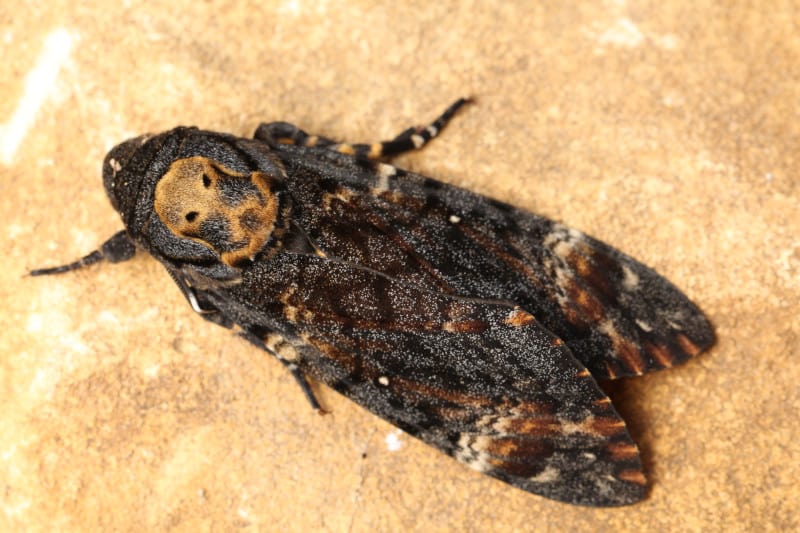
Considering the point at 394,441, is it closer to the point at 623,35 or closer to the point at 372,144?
the point at 372,144

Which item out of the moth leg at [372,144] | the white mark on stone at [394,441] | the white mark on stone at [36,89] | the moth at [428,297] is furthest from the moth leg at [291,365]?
the white mark on stone at [36,89]

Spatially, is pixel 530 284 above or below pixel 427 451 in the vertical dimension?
above

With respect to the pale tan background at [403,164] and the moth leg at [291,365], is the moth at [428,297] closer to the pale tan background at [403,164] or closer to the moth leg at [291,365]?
the moth leg at [291,365]

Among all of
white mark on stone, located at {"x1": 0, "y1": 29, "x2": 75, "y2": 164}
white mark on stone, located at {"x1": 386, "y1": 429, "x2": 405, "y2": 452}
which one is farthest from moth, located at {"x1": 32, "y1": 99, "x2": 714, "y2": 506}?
white mark on stone, located at {"x1": 0, "y1": 29, "x2": 75, "y2": 164}

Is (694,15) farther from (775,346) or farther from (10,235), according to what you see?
(10,235)

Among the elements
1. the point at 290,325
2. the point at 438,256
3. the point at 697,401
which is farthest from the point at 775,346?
the point at 290,325

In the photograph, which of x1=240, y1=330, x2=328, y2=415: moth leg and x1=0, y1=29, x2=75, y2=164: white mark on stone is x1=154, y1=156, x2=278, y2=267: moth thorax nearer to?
x1=240, y1=330, x2=328, y2=415: moth leg
